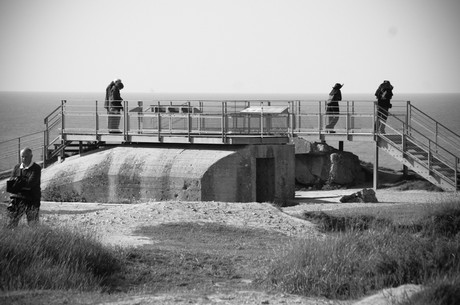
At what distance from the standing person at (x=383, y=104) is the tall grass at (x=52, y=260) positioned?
21.8 metres

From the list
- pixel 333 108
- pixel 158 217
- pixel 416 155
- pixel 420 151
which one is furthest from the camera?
pixel 333 108

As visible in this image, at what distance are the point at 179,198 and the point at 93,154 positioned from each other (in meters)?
5.06

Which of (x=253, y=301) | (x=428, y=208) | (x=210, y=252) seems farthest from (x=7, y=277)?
(x=428, y=208)

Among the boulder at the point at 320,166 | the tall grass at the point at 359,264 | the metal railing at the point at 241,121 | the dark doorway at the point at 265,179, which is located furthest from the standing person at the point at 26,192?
the boulder at the point at 320,166

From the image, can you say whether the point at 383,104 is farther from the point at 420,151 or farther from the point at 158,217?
the point at 158,217

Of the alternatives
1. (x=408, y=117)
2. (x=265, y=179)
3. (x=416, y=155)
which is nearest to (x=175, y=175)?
(x=265, y=179)

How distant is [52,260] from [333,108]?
2510 centimetres

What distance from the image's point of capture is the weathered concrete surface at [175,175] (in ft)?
119

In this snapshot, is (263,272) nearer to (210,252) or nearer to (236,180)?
(210,252)

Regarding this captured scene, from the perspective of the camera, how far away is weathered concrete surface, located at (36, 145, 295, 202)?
119 feet

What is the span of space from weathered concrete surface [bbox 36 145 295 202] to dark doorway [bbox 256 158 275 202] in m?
0.03

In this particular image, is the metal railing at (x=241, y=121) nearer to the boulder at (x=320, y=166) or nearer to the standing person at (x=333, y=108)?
the standing person at (x=333, y=108)

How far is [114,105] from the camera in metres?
41.5

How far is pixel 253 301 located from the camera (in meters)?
17.6
